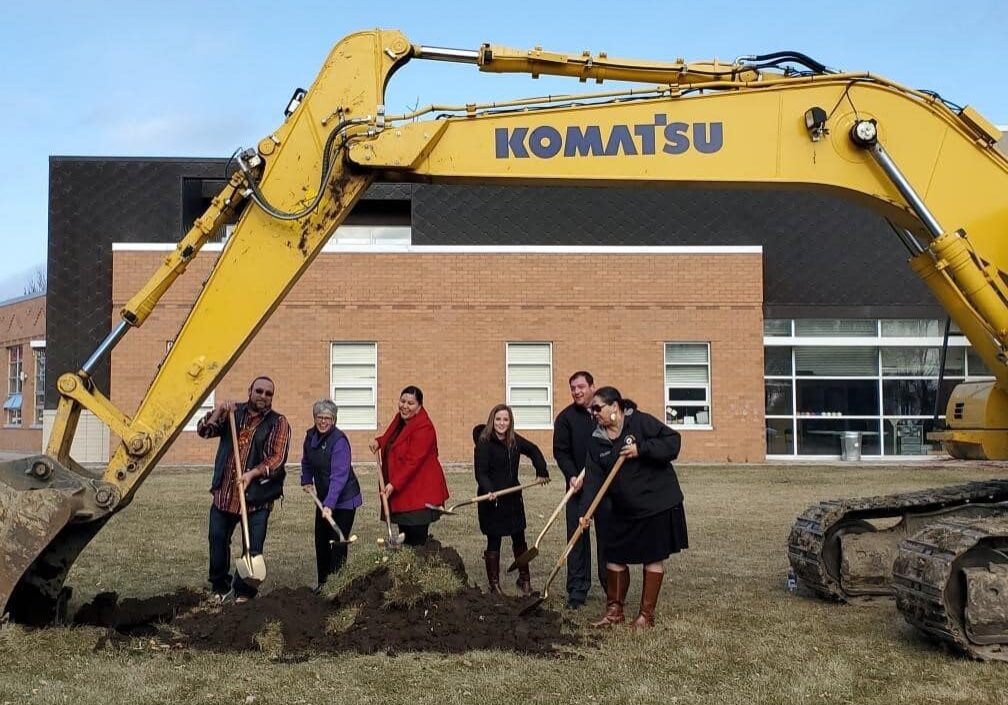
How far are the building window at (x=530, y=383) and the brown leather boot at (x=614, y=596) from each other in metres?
16.6

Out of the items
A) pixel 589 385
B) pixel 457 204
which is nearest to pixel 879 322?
pixel 457 204

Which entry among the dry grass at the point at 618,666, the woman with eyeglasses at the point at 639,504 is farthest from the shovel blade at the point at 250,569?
the woman with eyeglasses at the point at 639,504

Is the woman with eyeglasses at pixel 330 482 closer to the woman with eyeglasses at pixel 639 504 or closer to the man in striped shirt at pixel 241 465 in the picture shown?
the man in striped shirt at pixel 241 465

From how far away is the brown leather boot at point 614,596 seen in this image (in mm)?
7520

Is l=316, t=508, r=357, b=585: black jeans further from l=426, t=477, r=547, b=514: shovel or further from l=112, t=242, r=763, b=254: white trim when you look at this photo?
l=112, t=242, r=763, b=254: white trim

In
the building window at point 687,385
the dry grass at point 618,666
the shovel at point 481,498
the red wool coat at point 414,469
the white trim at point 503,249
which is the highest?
the white trim at point 503,249

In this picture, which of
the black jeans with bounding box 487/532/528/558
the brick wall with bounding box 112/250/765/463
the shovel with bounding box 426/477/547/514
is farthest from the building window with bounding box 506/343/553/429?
the shovel with bounding box 426/477/547/514

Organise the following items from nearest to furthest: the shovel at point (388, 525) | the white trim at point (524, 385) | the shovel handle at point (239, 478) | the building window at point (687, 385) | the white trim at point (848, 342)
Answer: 1. the shovel handle at point (239, 478)
2. the shovel at point (388, 525)
3. the white trim at point (524, 385)
4. the building window at point (687, 385)
5. the white trim at point (848, 342)

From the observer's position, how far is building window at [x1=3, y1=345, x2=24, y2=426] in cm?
3394

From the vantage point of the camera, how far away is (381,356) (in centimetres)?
2416

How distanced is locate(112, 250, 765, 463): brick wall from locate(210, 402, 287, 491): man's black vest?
51.5 ft

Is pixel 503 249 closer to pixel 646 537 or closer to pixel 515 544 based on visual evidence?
pixel 515 544

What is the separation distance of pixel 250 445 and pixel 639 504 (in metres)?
3.13

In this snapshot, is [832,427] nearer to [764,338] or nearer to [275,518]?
[764,338]
